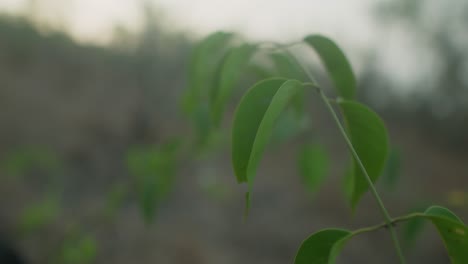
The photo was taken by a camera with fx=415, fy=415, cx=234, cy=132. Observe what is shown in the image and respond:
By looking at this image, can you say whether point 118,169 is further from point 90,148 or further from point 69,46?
point 69,46

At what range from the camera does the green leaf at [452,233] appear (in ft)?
1.04

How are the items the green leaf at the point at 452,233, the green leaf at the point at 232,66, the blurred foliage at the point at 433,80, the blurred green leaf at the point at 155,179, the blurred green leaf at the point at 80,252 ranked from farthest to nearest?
1. the blurred foliage at the point at 433,80
2. the blurred green leaf at the point at 80,252
3. the blurred green leaf at the point at 155,179
4. the green leaf at the point at 232,66
5. the green leaf at the point at 452,233

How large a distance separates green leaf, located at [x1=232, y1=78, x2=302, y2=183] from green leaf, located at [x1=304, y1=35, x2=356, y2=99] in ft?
0.46

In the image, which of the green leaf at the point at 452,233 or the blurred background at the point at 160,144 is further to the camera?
the blurred background at the point at 160,144

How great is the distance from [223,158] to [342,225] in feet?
7.14

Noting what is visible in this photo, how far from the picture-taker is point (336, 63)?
1.58 feet

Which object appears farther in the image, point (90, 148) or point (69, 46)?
point (69, 46)

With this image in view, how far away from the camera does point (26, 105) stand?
17.6ft

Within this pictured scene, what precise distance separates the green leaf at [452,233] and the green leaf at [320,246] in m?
0.07

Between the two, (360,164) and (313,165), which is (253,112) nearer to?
(360,164)

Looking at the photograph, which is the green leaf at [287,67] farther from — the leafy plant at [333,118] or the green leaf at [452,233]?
the green leaf at [452,233]

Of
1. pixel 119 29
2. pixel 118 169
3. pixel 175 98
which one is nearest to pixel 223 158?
pixel 175 98

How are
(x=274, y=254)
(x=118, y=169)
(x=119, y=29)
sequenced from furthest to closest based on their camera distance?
(x=118, y=169) → (x=274, y=254) → (x=119, y=29)

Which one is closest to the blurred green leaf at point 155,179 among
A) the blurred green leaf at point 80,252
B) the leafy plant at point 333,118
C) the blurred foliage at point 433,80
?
the leafy plant at point 333,118
